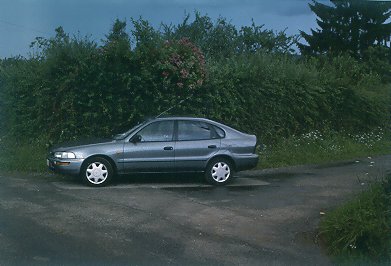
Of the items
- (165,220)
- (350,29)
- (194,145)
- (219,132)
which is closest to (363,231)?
(165,220)

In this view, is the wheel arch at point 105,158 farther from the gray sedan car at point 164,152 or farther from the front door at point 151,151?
the front door at point 151,151

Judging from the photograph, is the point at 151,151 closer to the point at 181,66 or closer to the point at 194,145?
the point at 194,145

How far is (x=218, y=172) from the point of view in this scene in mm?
10984

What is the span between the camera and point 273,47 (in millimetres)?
24688

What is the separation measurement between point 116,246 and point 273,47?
19412mm

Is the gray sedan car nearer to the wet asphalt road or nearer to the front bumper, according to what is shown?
the front bumper

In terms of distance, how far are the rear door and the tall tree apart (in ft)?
26.6

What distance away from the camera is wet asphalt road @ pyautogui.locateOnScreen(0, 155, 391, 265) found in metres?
6.16

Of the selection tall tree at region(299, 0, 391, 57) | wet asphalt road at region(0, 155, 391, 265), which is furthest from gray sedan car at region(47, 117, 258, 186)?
tall tree at region(299, 0, 391, 57)

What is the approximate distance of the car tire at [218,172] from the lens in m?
11.0

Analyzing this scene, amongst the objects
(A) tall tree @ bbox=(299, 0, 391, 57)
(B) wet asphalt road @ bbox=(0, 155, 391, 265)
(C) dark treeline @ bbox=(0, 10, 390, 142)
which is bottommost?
(B) wet asphalt road @ bbox=(0, 155, 391, 265)

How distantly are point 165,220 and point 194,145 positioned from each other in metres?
3.29

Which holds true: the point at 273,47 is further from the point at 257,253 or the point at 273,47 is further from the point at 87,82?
the point at 257,253

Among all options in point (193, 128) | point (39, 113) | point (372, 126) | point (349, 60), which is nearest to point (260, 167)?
point (193, 128)
